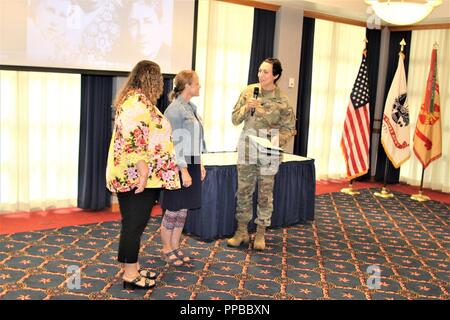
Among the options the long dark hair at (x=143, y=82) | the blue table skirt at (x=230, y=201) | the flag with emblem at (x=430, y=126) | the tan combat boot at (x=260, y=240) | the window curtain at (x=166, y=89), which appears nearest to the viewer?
the long dark hair at (x=143, y=82)

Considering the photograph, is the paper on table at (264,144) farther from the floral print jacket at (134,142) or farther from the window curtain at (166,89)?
the window curtain at (166,89)

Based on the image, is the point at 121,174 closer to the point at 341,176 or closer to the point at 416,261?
the point at 416,261

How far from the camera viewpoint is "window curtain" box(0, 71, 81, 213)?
16.2ft

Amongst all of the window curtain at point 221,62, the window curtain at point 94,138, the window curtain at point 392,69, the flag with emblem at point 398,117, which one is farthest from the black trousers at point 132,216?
the window curtain at point 392,69

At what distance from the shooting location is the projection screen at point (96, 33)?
4375 mm

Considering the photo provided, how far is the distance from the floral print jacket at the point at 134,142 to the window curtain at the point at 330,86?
4.74 metres

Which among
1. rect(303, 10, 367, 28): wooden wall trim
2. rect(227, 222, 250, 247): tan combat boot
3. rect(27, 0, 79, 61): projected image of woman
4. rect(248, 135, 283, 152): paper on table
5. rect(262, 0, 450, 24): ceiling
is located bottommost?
rect(227, 222, 250, 247): tan combat boot

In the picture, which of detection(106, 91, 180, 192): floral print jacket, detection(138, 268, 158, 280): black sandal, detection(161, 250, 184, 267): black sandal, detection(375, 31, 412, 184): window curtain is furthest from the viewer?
detection(375, 31, 412, 184): window curtain

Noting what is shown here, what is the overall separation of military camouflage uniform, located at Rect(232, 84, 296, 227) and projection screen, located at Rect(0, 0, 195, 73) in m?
1.31

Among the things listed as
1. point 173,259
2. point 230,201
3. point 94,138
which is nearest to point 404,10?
point 230,201

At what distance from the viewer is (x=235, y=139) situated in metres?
6.63

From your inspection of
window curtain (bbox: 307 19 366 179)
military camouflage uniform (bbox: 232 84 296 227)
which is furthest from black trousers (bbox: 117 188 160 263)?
window curtain (bbox: 307 19 366 179)

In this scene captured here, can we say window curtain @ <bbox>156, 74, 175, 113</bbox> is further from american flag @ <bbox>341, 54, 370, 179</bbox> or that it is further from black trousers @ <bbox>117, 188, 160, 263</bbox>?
american flag @ <bbox>341, 54, 370, 179</bbox>

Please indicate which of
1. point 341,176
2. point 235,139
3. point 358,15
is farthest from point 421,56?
point 235,139
